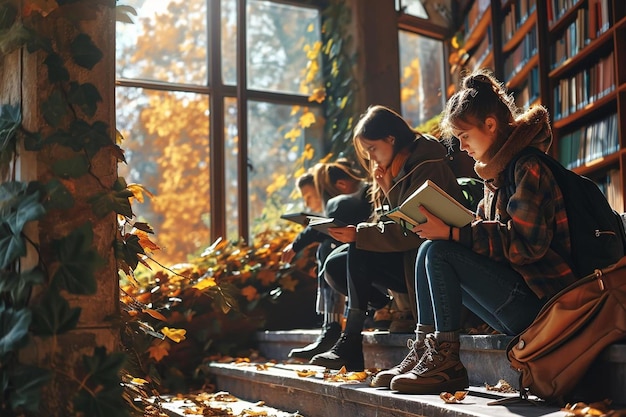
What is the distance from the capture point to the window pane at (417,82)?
6.42 m

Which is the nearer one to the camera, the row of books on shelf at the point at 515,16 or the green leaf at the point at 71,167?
the green leaf at the point at 71,167

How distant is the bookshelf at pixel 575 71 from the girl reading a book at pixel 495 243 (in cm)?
190

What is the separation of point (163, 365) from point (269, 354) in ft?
1.71

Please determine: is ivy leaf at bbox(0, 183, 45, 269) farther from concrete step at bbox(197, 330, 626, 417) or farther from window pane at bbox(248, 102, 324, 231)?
window pane at bbox(248, 102, 324, 231)

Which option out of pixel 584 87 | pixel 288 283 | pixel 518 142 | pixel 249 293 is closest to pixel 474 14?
pixel 584 87

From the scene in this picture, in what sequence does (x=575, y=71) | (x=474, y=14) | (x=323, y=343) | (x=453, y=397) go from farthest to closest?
(x=474, y=14) → (x=575, y=71) → (x=323, y=343) → (x=453, y=397)

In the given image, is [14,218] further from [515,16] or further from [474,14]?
[474,14]

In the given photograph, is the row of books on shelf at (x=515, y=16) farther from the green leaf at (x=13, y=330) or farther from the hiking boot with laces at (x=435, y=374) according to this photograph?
the green leaf at (x=13, y=330)

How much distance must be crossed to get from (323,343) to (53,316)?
1597 mm

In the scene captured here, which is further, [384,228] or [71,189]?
[384,228]

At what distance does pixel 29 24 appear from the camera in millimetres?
1944

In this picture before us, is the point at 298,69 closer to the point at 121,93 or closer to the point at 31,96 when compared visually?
the point at 121,93

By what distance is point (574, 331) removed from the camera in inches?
73.3

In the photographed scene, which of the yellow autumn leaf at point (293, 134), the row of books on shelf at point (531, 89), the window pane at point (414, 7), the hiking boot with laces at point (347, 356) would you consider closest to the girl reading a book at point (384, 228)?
the hiking boot with laces at point (347, 356)
